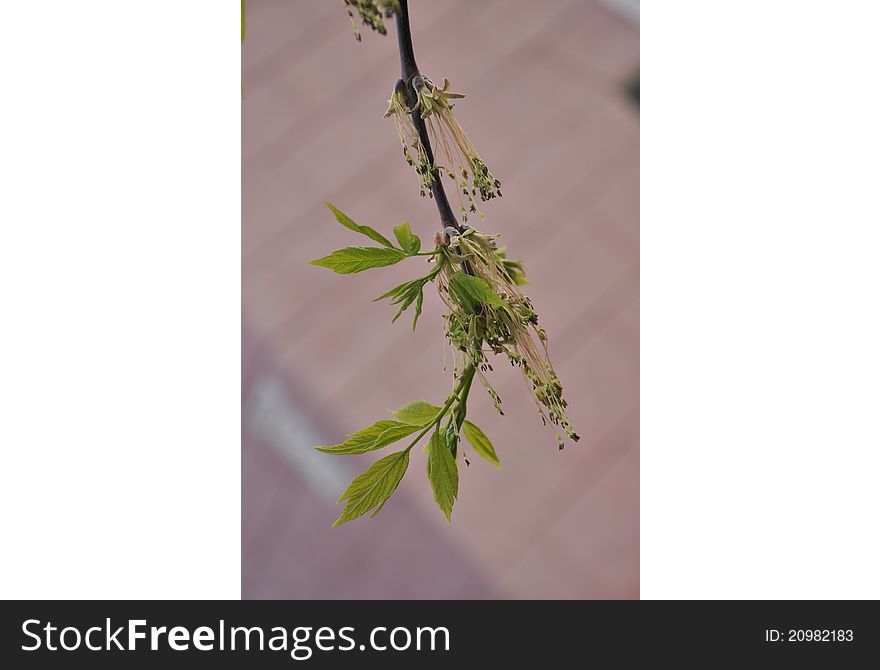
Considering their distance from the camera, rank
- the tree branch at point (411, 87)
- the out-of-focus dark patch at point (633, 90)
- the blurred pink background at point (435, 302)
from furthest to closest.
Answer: the out-of-focus dark patch at point (633, 90), the blurred pink background at point (435, 302), the tree branch at point (411, 87)

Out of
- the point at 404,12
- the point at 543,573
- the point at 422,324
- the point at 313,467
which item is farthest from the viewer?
the point at 422,324

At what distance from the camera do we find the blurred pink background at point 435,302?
126cm

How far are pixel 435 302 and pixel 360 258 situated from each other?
1.17 metres

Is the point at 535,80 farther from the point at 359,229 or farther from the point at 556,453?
the point at 359,229

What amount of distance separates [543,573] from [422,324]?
0.46 m

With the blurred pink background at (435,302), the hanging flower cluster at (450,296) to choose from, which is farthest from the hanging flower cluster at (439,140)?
the blurred pink background at (435,302)

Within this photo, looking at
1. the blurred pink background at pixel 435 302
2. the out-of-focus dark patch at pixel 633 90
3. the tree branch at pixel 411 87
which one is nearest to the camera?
the tree branch at pixel 411 87

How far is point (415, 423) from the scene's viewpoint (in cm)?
27

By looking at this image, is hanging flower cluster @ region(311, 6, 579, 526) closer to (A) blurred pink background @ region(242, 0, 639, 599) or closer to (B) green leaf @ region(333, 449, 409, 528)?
(B) green leaf @ region(333, 449, 409, 528)

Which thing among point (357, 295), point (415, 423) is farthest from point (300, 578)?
point (415, 423)

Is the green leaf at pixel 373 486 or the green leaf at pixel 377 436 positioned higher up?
the green leaf at pixel 377 436

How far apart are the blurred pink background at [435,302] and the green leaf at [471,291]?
1.00 m

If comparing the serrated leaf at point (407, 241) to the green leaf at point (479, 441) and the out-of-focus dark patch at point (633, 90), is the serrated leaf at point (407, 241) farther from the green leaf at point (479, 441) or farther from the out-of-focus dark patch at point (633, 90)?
the out-of-focus dark patch at point (633, 90)

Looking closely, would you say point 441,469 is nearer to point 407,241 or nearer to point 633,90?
point 407,241
